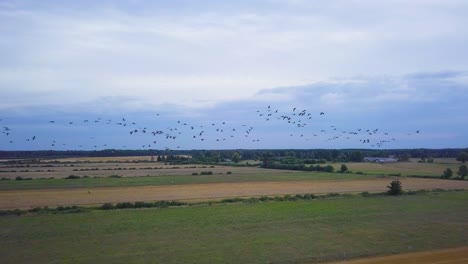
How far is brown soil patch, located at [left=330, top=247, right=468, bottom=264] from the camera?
21.7 m

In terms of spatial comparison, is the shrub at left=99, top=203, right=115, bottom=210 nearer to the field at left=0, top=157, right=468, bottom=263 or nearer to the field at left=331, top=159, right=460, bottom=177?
the field at left=0, top=157, right=468, bottom=263

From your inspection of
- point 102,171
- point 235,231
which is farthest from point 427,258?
point 102,171

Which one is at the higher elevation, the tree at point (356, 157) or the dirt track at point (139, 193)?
the tree at point (356, 157)

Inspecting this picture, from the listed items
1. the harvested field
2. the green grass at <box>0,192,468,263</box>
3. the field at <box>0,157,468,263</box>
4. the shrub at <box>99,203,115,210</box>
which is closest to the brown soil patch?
the field at <box>0,157,468,263</box>

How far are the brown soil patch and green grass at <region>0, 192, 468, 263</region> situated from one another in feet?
2.94

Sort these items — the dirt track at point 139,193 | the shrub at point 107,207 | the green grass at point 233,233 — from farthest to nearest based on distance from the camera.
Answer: the dirt track at point 139,193 → the shrub at point 107,207 → the green grass at point 233,233

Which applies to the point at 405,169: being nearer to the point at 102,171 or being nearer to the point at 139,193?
the point at 102,171

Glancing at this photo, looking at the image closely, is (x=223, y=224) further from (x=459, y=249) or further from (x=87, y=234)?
(x=459, y=249)

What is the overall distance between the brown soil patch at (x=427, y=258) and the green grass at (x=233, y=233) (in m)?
0.90

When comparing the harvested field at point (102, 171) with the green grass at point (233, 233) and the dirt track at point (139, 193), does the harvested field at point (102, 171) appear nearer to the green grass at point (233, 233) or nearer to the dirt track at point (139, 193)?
the dirt track at point (139, 193)

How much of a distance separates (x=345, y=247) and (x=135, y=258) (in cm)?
992

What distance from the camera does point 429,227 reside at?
30906 millimetres

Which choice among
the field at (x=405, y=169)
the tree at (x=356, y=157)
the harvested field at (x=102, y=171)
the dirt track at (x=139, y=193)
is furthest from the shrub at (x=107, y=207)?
the tree at (x=356, y=157)

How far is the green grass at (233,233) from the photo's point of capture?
2275 centimetres
